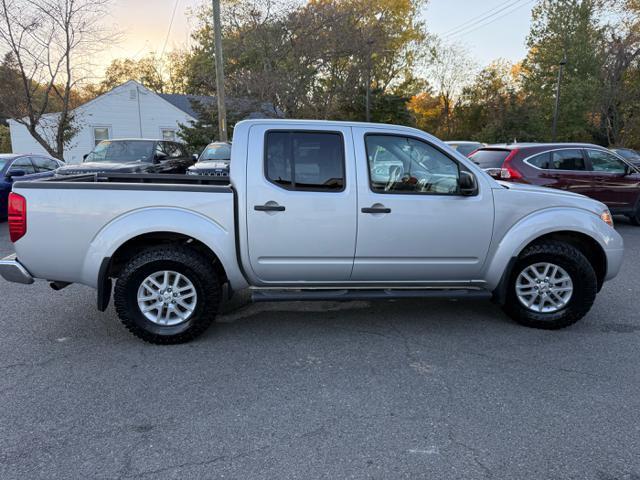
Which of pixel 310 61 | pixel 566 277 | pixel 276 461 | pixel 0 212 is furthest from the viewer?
pixel 310 61

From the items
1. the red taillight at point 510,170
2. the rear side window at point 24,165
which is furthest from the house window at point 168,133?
the red taillight at point 510,170

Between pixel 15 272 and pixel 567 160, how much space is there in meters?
9.00

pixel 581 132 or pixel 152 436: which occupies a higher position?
pixel 581 132

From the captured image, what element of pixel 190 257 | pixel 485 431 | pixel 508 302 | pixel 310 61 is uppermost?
pixel 310 61

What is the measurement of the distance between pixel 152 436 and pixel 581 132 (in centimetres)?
3954

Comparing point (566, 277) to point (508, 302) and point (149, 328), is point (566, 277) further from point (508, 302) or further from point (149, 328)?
point (149, 328)

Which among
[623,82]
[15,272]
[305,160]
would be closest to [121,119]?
[15,272]

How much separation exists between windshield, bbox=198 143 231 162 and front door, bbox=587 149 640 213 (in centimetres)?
898

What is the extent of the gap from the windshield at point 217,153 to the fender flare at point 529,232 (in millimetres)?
10079

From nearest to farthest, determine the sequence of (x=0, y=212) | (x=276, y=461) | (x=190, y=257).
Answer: (x=276, y=461), (x=190, y=257), (x=0, y=212)

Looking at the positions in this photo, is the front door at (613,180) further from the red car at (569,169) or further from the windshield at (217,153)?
the windshield at (217,153)

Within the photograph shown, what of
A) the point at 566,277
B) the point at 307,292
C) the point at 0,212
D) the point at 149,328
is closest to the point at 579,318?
the point at 566,277

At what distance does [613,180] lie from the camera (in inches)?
364

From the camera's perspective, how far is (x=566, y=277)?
439cm
